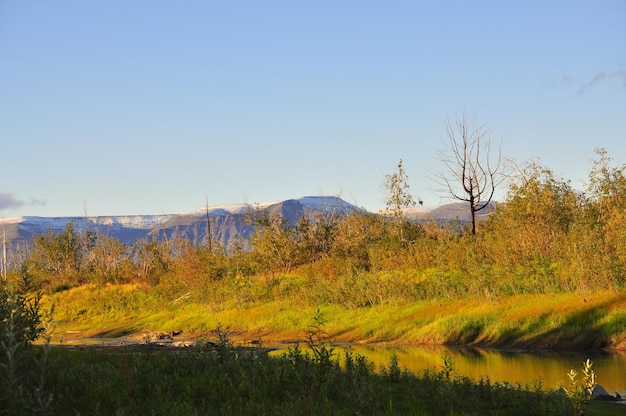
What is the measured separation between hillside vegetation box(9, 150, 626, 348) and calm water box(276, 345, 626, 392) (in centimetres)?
192

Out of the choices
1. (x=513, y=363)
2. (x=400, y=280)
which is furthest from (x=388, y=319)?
(x=513, y=363)

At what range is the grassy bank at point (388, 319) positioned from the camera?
32.6 meters

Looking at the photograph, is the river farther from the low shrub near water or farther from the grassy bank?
the low shrub near water

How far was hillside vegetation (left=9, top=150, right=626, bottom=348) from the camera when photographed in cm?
3459

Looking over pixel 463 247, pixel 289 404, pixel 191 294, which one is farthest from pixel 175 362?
pixel 191 294

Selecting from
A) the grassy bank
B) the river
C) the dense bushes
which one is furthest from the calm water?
the dense bushes

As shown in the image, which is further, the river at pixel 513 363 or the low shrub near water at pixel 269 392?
the river at pixel 513 363

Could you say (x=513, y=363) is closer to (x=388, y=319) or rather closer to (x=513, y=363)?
(x=513, y=363)

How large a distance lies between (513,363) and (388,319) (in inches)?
519

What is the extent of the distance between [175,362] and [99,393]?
425cm

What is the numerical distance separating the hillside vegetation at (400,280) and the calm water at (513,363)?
75.7 inches

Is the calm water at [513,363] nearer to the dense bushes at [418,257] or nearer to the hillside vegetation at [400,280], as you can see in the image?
the hillside vegetation at [400,280]

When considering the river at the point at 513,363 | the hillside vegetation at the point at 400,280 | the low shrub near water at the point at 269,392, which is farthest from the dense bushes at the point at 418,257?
the low shrub near water at the point at 269,392

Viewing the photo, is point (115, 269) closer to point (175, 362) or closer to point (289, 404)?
point (175, 362)
